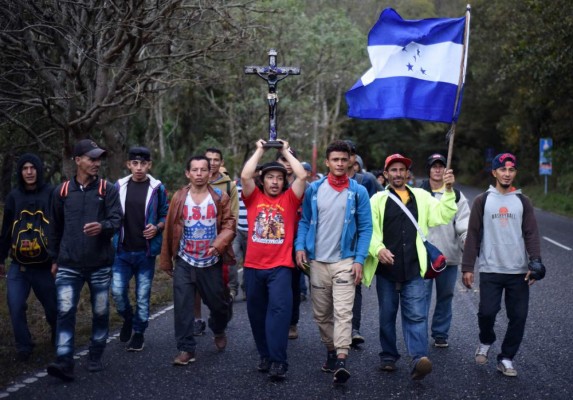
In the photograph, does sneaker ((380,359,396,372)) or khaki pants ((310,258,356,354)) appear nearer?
khaki pants ((310,258,356,354))

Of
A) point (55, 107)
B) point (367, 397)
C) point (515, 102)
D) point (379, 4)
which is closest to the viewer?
point (367, 397)

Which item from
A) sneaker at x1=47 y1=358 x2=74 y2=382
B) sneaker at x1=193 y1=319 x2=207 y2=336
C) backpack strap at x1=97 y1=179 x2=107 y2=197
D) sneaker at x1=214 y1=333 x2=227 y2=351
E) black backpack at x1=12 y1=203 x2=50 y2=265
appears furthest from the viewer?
sneaker at x1=193 y1=319 x2=207 y2=336

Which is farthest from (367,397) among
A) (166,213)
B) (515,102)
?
(515,102)

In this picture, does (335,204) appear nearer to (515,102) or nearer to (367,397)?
(367,397)

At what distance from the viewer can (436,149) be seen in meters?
70.9

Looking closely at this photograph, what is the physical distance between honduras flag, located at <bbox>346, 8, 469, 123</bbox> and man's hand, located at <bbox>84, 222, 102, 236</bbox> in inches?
117

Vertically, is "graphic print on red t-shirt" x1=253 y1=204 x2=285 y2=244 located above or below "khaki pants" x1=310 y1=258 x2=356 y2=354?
above

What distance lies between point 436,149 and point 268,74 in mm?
66145

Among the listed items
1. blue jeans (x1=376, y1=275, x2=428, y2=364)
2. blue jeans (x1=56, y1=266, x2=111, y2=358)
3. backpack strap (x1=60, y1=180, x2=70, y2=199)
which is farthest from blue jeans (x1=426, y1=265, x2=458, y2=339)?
backpack strap (x1=60, y1=180, x2=70, y2=199)

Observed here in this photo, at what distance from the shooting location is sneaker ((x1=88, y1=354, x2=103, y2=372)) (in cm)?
614

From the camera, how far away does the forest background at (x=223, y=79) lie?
36.6 feet

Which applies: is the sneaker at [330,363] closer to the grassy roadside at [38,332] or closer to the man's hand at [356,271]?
the man's hand at [356,271]

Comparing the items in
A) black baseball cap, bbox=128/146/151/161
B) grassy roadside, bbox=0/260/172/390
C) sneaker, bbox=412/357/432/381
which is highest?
black baseball cap, bbox=128/146/151/161

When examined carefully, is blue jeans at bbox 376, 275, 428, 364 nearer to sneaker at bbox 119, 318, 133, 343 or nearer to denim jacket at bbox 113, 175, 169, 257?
denim jacket at bbox 113, 175, 169, 257
